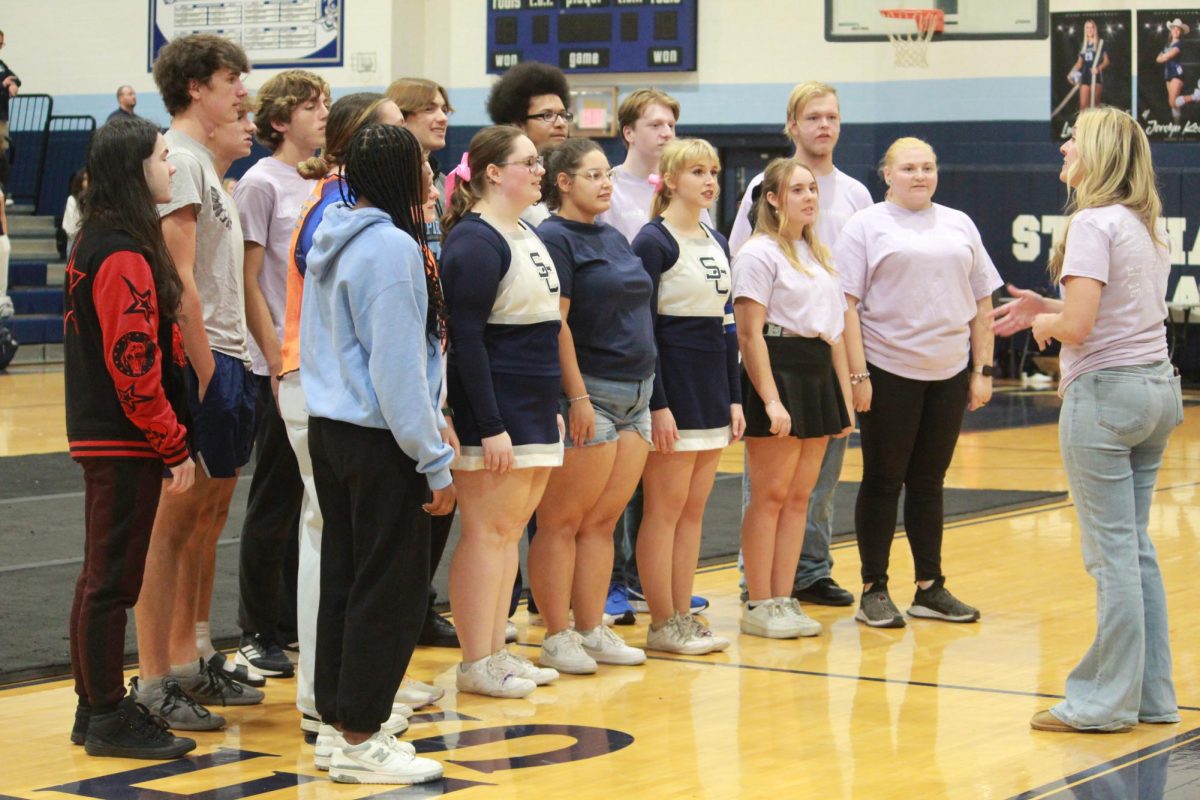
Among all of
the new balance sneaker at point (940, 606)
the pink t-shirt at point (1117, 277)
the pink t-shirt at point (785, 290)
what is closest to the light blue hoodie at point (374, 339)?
the pink t-shirt at point (1117, 277)

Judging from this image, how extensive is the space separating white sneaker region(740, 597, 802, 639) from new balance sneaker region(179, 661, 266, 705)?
5.63ft

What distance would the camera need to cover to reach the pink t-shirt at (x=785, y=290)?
217 inches

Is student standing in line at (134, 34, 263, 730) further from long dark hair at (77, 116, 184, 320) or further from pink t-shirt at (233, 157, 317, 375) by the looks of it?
pink t-shirt at (233, 157, 317, 375)

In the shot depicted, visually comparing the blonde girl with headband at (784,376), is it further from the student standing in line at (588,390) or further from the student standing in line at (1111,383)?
the student standing in line at (1111,383)

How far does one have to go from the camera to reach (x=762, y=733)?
4.29 meters

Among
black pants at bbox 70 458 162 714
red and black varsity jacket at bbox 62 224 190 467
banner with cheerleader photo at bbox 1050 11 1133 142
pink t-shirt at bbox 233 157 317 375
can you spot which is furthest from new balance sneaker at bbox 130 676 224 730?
banner with cheerleader photo at bbox 1050 11 1133 142

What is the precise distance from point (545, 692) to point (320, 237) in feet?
5.18

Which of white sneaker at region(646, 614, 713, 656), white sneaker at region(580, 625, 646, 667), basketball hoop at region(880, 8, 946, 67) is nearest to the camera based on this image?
white sneaker at region(580, 625, 646, 667)

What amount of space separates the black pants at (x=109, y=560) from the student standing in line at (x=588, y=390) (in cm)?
135

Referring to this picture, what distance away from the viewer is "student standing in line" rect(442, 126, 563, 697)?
4.55m

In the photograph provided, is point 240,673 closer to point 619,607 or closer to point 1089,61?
point 619,607

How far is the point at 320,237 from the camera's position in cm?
380

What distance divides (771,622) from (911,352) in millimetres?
1004

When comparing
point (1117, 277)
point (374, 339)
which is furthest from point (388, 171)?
point (1117, 277)
